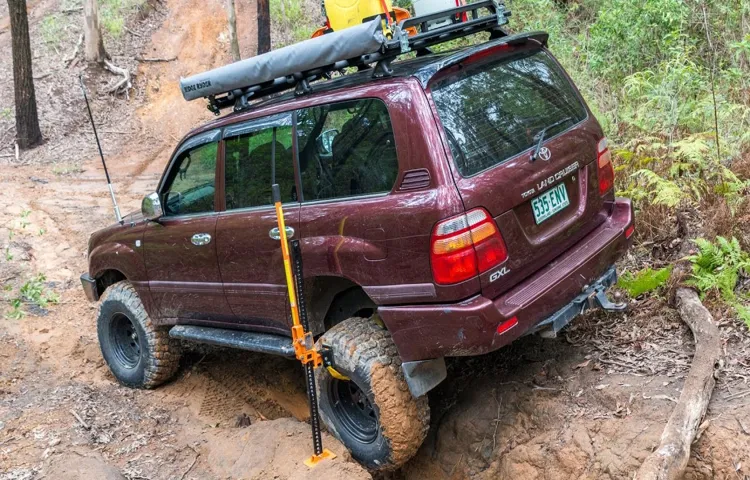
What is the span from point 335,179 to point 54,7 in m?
19.2

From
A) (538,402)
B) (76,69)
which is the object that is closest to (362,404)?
(538,402)

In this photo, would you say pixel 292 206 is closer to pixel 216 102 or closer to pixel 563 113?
pixel 216 102

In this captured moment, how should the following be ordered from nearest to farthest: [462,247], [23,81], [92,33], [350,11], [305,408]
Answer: [462,247], [305,408], [350,11], [23,81], [92,33]

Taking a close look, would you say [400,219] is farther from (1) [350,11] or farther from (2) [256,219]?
(1) [350,11]

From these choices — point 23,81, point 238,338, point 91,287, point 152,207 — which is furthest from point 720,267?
point 23,81

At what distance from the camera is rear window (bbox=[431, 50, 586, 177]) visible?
11.5 feet

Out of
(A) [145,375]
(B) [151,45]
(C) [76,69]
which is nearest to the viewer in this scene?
(A) [145,375]

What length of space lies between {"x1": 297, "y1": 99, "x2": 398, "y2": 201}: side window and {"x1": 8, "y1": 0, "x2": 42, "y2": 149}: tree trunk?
35.6 feet

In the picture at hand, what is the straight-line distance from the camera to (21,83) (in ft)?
43.5

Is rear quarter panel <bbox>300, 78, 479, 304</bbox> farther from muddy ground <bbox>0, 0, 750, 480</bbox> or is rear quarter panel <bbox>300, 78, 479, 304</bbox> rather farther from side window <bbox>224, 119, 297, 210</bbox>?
muddy ground <bbox>0, 0, 750, 480</bbox>

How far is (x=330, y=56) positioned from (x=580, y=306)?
1989 millimetres

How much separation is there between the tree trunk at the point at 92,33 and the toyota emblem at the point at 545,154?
1511 centimetres

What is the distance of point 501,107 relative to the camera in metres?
3.74

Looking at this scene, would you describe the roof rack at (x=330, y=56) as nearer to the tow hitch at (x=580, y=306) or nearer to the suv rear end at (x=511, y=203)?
the suv rear end at (x=511, y=203)
